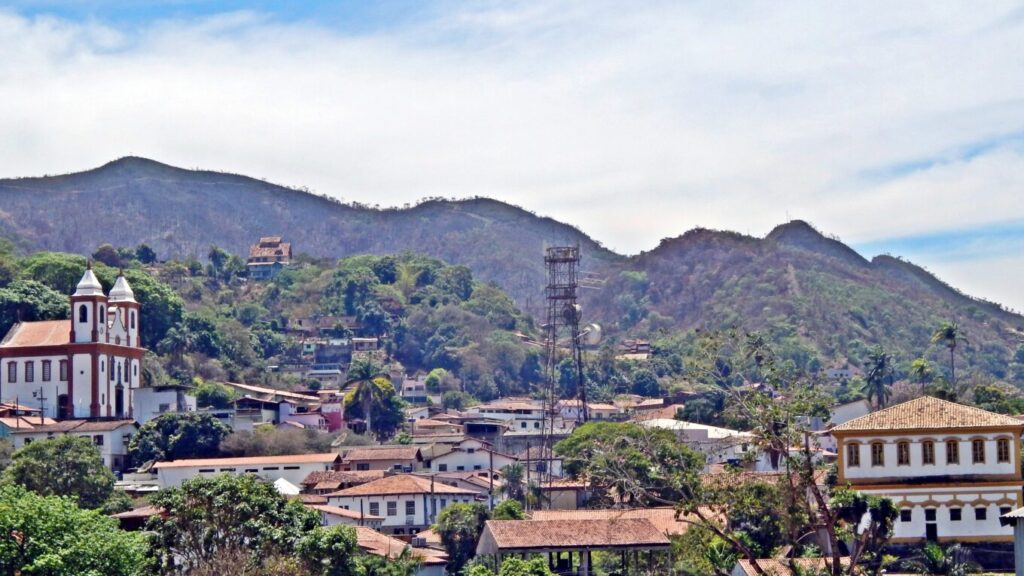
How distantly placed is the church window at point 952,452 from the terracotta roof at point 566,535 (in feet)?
34.9

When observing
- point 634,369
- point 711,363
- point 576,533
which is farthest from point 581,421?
point 711,363

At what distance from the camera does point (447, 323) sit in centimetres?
18275

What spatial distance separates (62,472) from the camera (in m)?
79.7

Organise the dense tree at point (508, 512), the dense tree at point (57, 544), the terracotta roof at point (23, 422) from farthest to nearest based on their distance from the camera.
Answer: the terracotta roof at point (23, 422) → the dense tree at point (508, 512) → the dense tree at point (57, 544)

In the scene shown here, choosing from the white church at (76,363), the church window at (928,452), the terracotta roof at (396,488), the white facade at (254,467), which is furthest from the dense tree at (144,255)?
the church window at (928,452)

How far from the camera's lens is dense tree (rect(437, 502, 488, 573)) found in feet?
247

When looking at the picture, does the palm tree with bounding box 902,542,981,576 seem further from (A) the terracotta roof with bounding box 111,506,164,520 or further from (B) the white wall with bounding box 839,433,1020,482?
(A) the terracotta roof with bounding box 111,506,164,520

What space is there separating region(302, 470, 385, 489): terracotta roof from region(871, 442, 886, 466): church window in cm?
3291

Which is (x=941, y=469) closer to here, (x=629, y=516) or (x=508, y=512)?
(x=629, y=516)

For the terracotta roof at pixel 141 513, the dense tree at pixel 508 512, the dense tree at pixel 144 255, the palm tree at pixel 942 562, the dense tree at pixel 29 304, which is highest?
the dense tree at pixel 144 255

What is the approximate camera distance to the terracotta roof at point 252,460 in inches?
3597

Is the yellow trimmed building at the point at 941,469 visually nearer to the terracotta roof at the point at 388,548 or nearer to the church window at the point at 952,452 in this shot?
the church window at the point at 952,452

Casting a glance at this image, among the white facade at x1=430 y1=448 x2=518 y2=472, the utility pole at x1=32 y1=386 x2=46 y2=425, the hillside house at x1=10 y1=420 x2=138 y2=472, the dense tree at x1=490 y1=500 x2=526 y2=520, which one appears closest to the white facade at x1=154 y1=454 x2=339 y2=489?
the hillside house at x1=10 y1=420 x2=138 y2=472

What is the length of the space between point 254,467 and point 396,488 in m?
9.03
